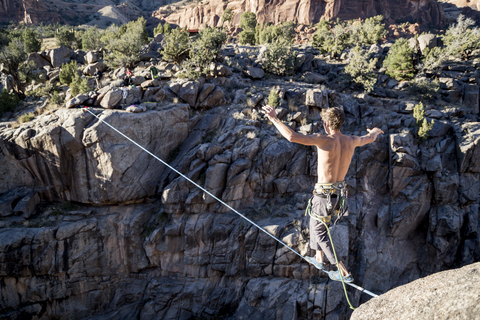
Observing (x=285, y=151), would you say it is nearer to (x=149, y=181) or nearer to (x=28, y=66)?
(x=149, y=181)

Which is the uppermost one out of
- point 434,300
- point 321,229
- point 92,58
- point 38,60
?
point 38,60

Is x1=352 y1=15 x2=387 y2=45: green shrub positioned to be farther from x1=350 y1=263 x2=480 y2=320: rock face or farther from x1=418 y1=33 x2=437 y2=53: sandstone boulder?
x1=350 y1=263 x2=480 y2=320: rock face

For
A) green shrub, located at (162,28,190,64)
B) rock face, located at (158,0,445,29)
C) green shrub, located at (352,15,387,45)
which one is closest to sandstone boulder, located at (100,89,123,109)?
green shrub, located at (162,28,190,64)

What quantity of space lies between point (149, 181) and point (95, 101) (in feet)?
18.3

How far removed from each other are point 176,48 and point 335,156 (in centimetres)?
1881

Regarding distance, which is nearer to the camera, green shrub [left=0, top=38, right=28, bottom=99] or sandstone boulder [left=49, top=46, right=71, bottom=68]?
green shrub [left=0, top=38, right=28, bottom=99]

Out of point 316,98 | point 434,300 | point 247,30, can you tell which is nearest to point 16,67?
point 316,98

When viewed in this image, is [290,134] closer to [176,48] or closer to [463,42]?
[176,48]

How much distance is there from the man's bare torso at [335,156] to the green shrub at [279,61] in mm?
18350

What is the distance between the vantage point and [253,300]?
12617mm

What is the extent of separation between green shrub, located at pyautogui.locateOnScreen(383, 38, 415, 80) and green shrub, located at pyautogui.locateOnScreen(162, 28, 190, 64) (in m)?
17.8

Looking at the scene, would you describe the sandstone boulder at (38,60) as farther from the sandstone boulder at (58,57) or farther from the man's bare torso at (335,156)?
the man's bare torso at (335,156)

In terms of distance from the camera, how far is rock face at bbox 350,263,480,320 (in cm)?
308

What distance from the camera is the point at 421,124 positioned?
630 inches
